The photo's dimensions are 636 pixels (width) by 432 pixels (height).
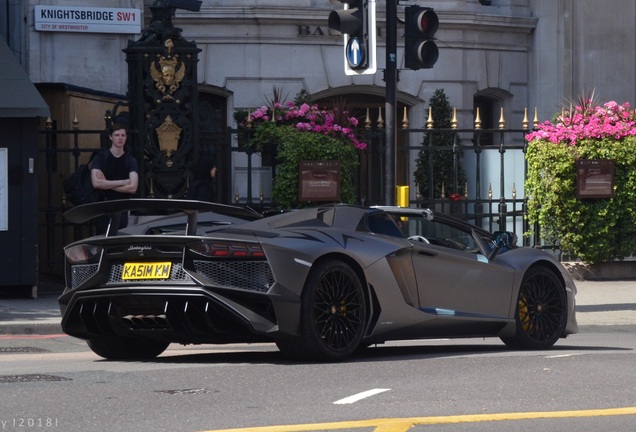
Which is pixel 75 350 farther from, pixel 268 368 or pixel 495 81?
pixel 495 81

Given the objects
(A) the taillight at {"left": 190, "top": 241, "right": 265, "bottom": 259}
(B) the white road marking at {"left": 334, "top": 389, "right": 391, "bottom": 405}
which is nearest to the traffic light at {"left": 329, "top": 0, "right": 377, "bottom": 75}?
(A) the taillight at {"left": 190, "top": 241, "right": 265, "bottom": 259}

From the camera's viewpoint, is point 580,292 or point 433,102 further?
point 433,102

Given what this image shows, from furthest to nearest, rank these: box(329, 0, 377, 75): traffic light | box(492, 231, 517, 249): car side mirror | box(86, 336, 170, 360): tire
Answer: box(329, 0, 377, 75): traffic light, box(492, 231, 517, 249): car side mirror, box(86, 336, 170, 360): tire

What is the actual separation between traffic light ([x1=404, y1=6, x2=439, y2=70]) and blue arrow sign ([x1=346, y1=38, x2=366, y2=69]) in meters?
0.46

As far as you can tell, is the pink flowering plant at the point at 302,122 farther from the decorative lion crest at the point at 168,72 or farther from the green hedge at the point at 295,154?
the decorative lion crest at the point at 168,72

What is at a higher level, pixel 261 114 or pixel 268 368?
pixel 261 114

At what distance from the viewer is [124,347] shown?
11.4m

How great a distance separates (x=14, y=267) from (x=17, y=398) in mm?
8780

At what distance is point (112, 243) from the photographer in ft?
35.1

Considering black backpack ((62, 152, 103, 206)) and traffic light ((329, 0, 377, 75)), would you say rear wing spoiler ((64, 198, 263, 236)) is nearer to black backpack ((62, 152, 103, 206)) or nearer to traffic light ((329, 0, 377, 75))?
traffic light ((329, 0, 377, 75))

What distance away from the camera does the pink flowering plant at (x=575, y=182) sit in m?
20.7

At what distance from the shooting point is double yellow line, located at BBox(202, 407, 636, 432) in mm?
7648

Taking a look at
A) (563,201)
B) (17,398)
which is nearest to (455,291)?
(17,398)

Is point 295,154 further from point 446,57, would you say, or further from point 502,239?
point 446,57
